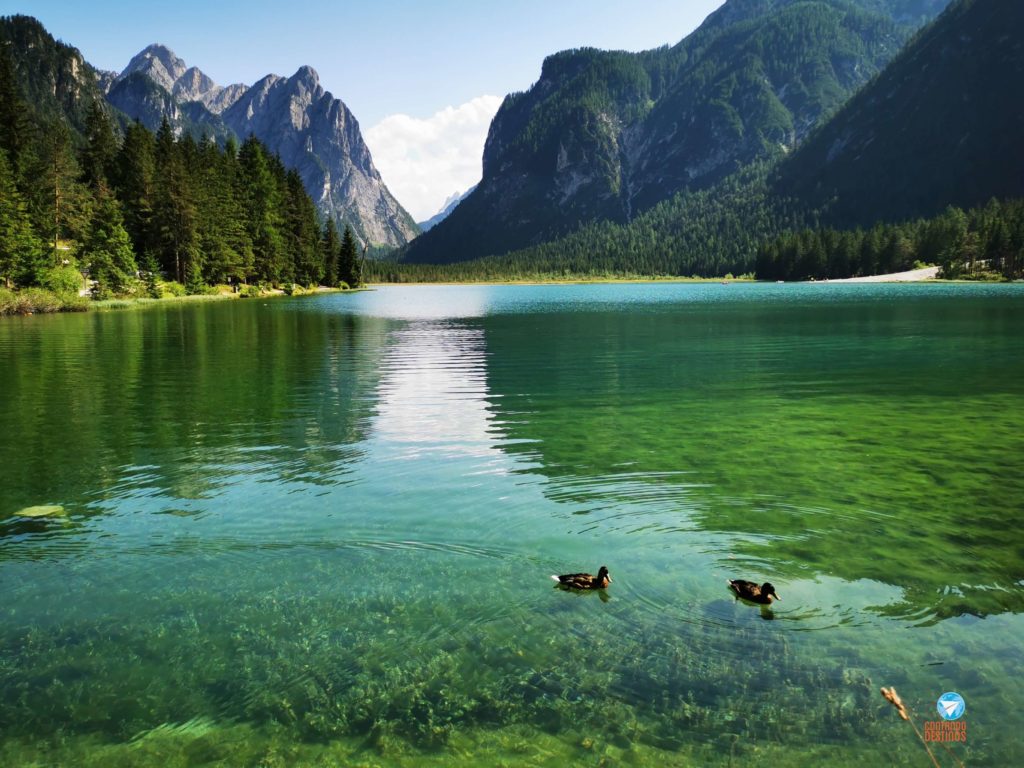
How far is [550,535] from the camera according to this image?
A: 1088 cm

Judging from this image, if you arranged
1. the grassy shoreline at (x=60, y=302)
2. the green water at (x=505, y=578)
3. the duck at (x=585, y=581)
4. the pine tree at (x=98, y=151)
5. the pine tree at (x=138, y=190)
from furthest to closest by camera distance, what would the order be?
the pine tree at (x=98, y=151) → the pine tree at (x=138, y=190) → the grassy shoreline at (x=60, y=302) → the duck at (x=585, y=581) → the green water at (x=505, y=578)

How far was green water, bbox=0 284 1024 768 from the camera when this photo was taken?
19.9ft

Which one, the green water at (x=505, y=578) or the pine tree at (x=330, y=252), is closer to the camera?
the green water at (x=505, y=578)

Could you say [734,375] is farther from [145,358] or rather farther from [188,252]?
[188,252]

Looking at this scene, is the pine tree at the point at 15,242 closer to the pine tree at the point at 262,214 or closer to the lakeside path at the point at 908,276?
the pine tree at the point at 262,214

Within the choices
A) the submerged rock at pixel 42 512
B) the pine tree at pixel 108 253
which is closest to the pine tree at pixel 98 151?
the pine tree at pixel 108 253

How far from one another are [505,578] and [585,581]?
1208 millimetres

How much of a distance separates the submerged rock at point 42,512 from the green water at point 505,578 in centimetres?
30

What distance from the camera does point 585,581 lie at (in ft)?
28.2

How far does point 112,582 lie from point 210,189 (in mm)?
102142

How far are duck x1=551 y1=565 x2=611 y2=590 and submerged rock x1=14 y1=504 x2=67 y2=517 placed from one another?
365 inches

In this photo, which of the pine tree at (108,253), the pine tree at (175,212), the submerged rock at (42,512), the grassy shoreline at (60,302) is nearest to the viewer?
the submerged rock at (42,512)

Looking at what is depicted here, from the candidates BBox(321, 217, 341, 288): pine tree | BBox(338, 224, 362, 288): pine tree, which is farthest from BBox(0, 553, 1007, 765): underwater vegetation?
BBox(338, 224, 362, 288): pine tree

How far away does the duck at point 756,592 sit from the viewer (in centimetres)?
830
